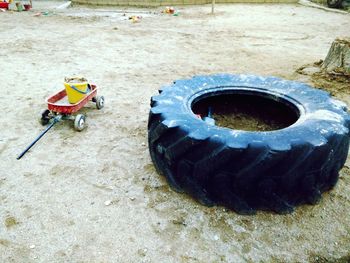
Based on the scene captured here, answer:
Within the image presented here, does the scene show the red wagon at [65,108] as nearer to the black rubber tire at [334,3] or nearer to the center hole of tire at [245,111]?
the center hole of tire at [245,111]

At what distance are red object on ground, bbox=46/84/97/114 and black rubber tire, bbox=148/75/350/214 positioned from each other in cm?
113

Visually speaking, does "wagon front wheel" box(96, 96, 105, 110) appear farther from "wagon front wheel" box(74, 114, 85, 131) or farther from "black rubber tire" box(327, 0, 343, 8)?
"black rubber tire" box(327, 0, 343, 8)

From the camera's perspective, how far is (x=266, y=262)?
1817 millimetres

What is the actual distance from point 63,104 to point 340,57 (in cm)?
345

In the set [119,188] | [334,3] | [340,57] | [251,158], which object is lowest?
[119,188]

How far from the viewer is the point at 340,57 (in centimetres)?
433

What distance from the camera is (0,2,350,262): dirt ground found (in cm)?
190

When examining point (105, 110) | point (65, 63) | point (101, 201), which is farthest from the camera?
point (65, 63)

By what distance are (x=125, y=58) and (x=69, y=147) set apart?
9.88 feet

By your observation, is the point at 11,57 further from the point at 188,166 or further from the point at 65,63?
the point at 188,166

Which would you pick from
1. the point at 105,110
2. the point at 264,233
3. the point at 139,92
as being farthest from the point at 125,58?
the point at 264,233

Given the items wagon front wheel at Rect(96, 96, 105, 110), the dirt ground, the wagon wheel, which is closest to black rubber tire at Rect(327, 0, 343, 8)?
the dirt ground

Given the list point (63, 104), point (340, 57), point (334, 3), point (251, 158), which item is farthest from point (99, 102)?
point (334, 3)

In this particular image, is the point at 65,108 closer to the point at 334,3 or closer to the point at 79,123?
the point at 79,123
